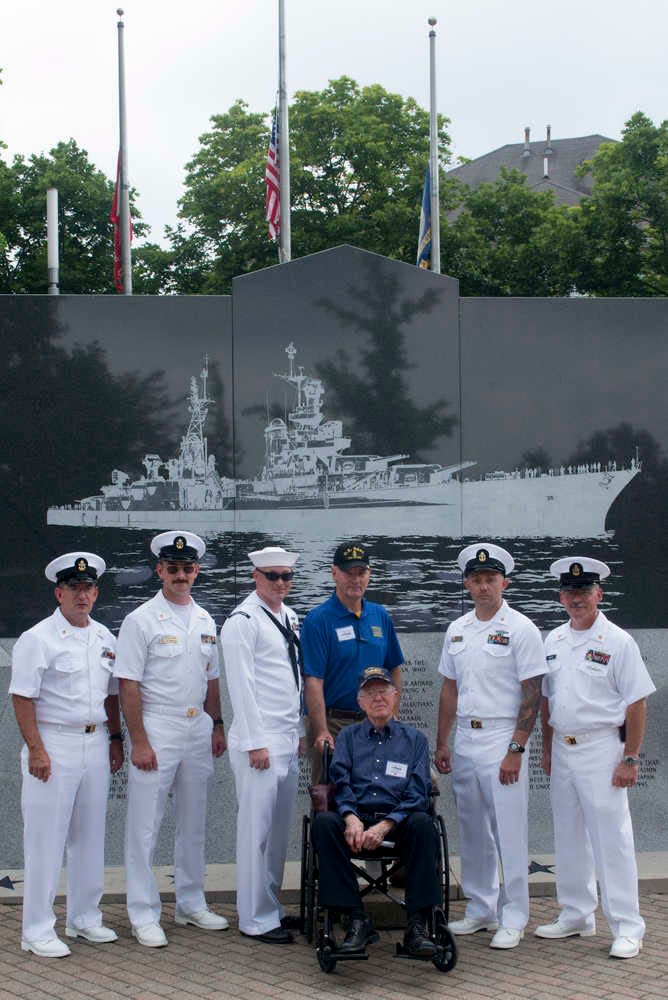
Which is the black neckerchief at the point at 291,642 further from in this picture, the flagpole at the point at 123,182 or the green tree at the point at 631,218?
the green tree at the point at 631,218

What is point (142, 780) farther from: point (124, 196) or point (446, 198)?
point (446, 198)

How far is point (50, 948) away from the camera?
4914mm

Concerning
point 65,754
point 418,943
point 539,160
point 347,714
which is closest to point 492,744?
point 347,714

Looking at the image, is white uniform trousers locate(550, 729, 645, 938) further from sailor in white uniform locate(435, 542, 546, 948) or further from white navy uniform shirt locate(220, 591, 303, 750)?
white navy uniform shirt locate(220, 591, 303, 750)

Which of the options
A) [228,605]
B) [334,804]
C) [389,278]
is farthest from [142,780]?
[389,278]

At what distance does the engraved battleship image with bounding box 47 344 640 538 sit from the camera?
658cm

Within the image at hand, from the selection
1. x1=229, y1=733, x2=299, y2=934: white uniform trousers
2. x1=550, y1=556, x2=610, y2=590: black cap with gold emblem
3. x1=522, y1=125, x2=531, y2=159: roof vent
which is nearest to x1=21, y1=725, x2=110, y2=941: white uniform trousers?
x1=229, y1=733, x2=299, y2=934: white uniform trousers

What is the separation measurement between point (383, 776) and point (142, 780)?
3.54ft

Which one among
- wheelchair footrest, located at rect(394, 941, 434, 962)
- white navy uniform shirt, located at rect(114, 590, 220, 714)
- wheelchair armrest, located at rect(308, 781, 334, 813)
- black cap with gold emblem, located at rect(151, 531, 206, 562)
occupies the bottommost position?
wheelchair footrest, located at rect(394, 941, 434, 962)

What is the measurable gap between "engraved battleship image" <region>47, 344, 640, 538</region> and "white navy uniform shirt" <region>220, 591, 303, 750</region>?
131 centimetres

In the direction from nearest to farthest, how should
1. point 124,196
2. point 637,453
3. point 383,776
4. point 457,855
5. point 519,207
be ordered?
point 383,776
point 457,855
point 637,453
point 124,196
point 519,207

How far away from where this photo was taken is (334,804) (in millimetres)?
5012

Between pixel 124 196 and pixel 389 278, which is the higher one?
pixel 124 196

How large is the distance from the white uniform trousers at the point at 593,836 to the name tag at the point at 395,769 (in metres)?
0.75
